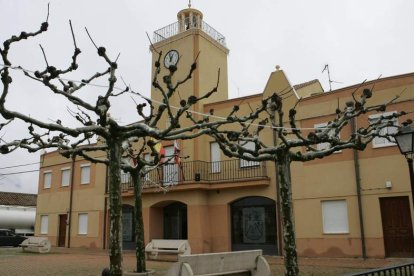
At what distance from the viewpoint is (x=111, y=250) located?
863cm

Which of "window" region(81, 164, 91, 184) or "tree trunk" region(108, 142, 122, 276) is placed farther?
"window" region(81, 164, 91, 184)

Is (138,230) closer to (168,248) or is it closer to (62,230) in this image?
(168,248)

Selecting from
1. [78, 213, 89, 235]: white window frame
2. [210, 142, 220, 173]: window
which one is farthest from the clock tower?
[78, 213, 89, 235]: white window frame

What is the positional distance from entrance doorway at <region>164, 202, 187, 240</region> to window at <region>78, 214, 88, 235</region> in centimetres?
646

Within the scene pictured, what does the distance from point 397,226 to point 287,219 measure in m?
9.30

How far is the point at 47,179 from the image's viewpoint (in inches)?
1284

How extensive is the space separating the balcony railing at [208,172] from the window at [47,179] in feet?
37.6

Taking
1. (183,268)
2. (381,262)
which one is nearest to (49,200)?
(381,262)

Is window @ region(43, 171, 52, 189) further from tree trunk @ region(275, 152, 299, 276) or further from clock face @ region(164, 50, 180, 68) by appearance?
tree trunk @ region(275, 152, 299, 276)

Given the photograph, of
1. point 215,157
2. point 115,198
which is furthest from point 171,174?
point 115,198

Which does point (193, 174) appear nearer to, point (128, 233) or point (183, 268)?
point (128, 233)

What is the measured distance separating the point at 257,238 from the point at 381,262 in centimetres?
628

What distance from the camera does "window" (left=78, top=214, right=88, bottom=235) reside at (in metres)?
28.7

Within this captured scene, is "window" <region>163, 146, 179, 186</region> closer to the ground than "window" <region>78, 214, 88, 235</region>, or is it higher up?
higher up
